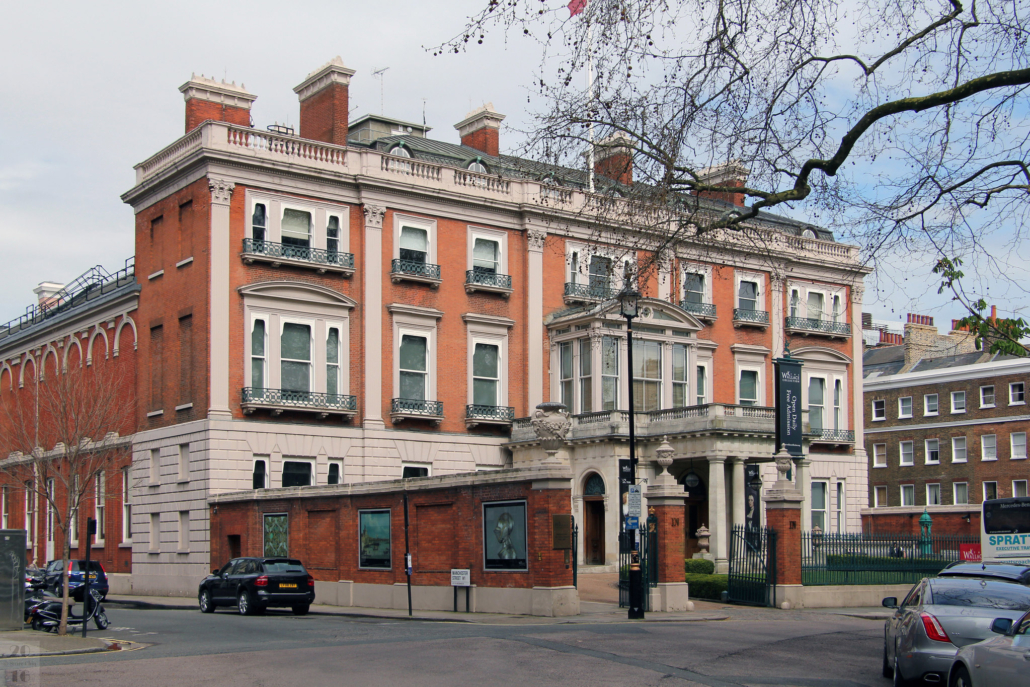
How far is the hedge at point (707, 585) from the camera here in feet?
101

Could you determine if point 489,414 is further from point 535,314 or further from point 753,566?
point 753,566

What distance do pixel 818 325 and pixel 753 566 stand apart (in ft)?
80.7

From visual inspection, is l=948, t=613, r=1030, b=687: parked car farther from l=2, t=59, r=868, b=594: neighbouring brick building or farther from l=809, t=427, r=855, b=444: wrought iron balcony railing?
l=809, t=427, r=855, b=444: wrought iron balcony railing

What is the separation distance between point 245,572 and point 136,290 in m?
17.6

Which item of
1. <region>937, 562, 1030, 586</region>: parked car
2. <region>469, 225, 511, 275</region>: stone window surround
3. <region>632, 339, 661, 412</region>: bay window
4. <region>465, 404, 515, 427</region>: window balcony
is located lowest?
<region>937, 562, 1030, 586</region>: parked car

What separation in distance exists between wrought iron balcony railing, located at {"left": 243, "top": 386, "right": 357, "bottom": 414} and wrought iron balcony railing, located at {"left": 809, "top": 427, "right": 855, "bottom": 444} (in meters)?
22.1

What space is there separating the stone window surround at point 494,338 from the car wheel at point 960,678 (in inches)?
1252

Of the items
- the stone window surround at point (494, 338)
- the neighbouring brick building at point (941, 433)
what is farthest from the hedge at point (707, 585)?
the neighbouring brick building at point (941, 433)

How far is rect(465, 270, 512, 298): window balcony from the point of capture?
141 feet

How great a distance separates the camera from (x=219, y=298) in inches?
1473

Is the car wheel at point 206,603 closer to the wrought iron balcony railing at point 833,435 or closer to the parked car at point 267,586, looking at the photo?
the parked car at point 267,586

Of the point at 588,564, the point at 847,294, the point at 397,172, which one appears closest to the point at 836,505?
the point at 847,294

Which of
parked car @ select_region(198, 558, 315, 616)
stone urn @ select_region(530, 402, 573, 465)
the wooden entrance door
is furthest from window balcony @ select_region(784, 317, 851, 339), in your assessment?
parked car @ select_region(198, 558, 315, 616)

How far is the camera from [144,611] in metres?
31.3
